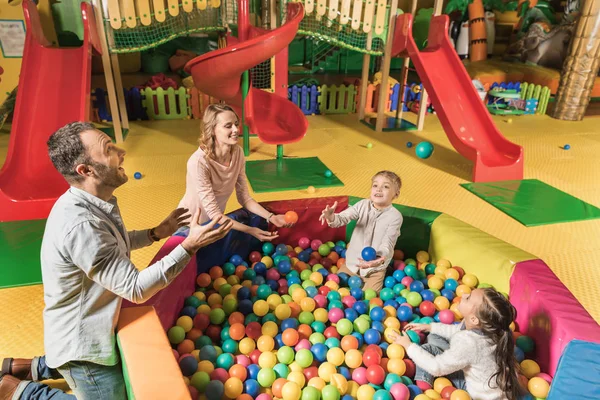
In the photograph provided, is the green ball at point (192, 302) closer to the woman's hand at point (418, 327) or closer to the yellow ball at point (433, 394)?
the woman's hand at point (418, 327)

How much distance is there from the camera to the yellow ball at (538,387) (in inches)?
61.8

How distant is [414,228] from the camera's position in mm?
2447

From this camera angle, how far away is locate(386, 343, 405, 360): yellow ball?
1.76m

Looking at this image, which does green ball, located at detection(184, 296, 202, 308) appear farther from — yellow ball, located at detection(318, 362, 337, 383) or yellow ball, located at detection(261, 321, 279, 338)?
yellow ball, located at detection(318, 362, 337, 383)

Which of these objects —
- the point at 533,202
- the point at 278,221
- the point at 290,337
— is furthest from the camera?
the point at 533,202

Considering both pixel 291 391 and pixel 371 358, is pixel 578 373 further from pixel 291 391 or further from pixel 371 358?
pixel 291 391

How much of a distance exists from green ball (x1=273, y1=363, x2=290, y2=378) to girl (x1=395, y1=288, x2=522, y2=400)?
50 cm

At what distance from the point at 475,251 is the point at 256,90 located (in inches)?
114

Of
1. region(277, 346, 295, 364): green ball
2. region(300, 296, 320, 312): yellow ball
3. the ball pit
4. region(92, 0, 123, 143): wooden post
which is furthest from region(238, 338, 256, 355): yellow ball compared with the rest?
region(92, 0, 123, 143): wooden post

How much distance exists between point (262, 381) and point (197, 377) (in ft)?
0.80

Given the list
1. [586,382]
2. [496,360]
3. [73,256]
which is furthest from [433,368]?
[73,256]

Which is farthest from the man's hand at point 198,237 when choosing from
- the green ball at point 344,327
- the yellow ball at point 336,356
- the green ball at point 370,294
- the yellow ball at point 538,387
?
the yellow ball at point 538,387

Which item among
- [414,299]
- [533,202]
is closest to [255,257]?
[414,299]

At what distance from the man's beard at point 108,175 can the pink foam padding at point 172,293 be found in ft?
1.69
